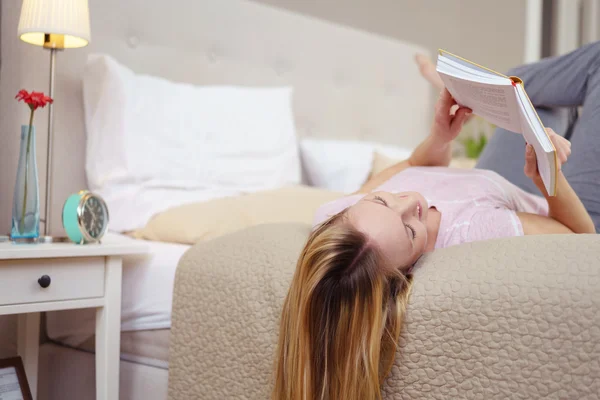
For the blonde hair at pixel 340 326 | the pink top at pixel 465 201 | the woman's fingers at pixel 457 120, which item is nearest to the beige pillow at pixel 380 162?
the pink top at pixel 465 201

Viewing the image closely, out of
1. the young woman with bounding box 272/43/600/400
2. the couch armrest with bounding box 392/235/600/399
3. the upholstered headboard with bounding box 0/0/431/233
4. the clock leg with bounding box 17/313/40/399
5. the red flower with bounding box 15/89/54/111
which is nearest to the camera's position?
the couch armrest with bounding box 392/235/600/399

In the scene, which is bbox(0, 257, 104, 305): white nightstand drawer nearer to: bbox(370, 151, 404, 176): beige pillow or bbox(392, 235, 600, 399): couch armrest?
bbox(392, 235, 600, 399): couch armrest

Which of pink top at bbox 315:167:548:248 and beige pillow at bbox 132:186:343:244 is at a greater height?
pink top at bbox 315:167:548:248

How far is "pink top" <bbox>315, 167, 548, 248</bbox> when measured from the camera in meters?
1.18

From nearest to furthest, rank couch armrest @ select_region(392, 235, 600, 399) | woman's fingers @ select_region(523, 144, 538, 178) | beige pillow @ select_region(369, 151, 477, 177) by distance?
couch armrest @ select_region(392, 235, 600, 399) → woman's fingers @ select_region(523, 144, 538, 178) → beige pillow @ select_region(369, 151, 477, 177)

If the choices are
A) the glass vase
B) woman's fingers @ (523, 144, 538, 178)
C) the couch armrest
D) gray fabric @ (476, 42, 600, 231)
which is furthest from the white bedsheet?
gray fabric @ (476, 42, 600, 231)

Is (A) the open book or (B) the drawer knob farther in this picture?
(B) the drawer knob

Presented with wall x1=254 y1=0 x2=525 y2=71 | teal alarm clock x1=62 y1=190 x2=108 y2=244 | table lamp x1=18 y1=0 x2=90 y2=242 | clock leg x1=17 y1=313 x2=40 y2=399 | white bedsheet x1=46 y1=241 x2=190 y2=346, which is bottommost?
clock leg x1=17 y1=313 x2=40 y2=399

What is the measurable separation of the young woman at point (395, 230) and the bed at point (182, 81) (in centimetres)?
52

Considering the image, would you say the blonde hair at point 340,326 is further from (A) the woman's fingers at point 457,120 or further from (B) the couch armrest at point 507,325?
(A) the woman's fingers at point 457,120

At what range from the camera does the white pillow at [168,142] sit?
1.74m

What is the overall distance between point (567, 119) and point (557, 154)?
0.70 metres

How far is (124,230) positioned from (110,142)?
0.86ft

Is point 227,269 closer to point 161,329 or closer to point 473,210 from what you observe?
point 161,329
